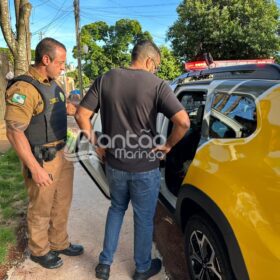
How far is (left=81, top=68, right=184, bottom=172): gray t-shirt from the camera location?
2.21 metres

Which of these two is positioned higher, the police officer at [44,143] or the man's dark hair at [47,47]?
the man's dark hair at [47,47]

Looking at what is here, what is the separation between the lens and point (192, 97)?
336cm

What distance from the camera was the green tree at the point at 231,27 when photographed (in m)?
20.8

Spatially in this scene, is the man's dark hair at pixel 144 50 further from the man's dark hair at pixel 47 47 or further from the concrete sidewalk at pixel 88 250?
the concrete sidewalk at pixel 88 250

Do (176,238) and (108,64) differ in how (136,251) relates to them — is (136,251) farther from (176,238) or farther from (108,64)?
(108,64)

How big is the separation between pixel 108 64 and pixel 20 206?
39.8 meters

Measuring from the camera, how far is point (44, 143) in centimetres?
264

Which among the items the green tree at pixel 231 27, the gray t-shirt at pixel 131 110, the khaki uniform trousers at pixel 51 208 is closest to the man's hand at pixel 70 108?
the khaki uniform trousers at pixel 51 208

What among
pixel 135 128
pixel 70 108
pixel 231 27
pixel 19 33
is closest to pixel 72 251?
pixel 70 108

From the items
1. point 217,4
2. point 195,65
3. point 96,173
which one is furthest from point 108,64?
point 96,173

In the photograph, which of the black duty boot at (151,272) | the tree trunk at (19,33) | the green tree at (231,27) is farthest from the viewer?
the green tree at (231,27)

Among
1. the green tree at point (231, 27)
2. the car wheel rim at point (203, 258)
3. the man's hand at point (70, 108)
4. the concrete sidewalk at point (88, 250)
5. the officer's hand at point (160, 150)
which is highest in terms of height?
the green tree at point (231, 27)

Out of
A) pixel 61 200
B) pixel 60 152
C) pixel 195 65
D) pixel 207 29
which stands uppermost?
pixel 207 29

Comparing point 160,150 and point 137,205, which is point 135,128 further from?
point 137,205
